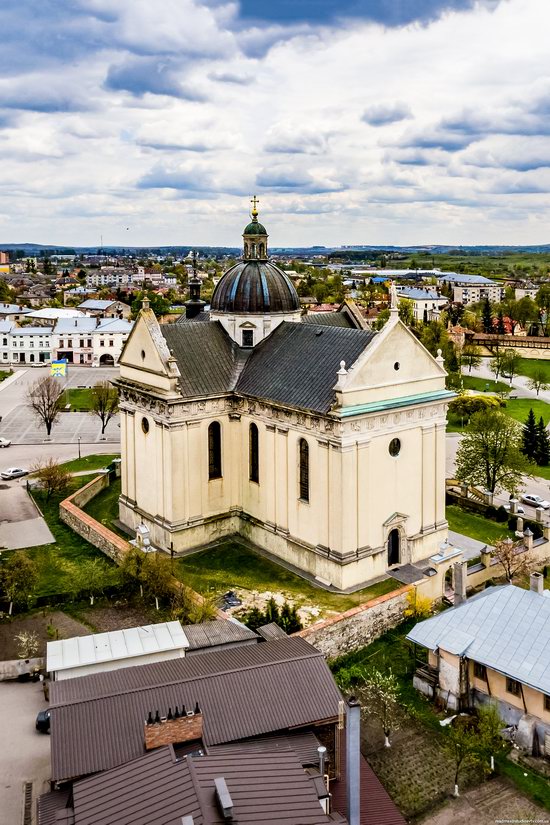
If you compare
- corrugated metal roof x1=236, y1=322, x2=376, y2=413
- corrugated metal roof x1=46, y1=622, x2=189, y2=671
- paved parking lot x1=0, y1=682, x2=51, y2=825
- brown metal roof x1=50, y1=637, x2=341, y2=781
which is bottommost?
paved parking lot x1=0, y1=682, x2=51, y2=825

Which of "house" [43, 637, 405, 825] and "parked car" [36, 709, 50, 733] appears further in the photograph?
"parked car" [36, 709, 50, 733]

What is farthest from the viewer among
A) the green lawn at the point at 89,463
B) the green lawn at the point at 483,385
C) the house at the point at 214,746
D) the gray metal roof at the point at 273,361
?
the green lawn at the point at 483,385

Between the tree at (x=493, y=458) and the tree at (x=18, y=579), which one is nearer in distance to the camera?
the tree at (x=18, y=579)

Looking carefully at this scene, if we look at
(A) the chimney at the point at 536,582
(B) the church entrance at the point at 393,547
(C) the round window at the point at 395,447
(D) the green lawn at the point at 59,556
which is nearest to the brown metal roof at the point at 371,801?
(A) the chimney at the point at 536,582

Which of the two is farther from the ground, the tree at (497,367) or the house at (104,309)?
the house at (104,309)

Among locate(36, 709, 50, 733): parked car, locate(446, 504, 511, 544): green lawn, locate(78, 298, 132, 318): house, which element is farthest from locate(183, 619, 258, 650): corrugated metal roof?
locate(78, 298, 132, 318): house

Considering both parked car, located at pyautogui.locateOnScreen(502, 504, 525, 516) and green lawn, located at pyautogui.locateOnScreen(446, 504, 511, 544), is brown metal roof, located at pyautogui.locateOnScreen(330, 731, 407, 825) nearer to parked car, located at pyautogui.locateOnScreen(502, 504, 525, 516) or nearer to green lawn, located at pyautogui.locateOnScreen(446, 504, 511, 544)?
green lawn, located at pyautogui.locateOnScreen(446, 504, 511, 544)

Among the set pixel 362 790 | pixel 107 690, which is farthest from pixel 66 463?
pixel 362 790

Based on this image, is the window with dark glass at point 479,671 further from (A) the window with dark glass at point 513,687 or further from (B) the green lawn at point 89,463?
(B) the green lawn at point 89,463
